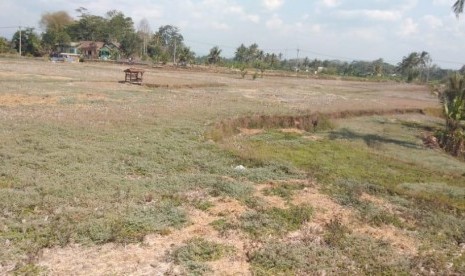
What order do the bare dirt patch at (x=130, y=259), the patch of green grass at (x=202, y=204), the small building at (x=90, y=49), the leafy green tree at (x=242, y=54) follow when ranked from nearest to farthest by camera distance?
the bare dirt patch at (x=130, y=259)
the patch of green grass at (x=202, y=204)
the small building at (x=90, y=49)
the leafy green tree at (x=242, y=54)

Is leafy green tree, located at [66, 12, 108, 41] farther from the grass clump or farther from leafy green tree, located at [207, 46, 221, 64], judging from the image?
the grass clump

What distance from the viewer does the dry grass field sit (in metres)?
8.62

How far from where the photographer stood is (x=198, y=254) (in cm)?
872

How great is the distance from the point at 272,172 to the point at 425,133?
60.6 feet

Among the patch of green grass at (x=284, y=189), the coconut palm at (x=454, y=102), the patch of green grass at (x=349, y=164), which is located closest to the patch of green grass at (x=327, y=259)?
the patch of green grass at (x=284, y=189)

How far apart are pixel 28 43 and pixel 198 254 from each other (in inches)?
3674

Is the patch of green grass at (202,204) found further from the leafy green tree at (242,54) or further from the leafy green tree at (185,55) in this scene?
the leafy green tree at (242,54)

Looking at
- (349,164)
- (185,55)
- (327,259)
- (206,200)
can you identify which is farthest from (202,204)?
(185,55)

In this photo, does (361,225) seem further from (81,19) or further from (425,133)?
(81,19)

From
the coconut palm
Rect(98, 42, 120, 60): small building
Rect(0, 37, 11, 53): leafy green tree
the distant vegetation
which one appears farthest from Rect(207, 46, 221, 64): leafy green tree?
the coconut palm

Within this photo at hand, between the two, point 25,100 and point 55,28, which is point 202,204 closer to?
point 25,100

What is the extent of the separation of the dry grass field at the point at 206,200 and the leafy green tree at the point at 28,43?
74007mm

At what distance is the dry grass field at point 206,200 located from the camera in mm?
8625

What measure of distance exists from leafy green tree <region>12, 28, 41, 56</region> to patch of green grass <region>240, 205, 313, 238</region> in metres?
90.4
